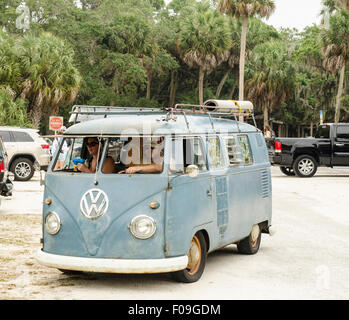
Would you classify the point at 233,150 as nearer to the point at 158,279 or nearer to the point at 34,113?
the point at 158,279

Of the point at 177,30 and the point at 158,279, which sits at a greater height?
the point at 177,30

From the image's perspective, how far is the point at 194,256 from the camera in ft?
25.2

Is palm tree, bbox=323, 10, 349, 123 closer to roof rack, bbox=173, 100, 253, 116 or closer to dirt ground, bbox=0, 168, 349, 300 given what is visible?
dirt ground, bbox=0, 168, 349, 300

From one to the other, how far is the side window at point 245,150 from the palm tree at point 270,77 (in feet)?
136

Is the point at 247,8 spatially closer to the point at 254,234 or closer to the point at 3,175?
the point at 3,175

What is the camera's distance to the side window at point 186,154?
746 cm

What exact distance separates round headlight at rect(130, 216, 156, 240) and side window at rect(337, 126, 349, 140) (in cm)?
1949

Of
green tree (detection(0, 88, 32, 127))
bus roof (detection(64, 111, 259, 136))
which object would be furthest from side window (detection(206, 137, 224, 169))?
green tree (detection(0, 88, 32, 127))

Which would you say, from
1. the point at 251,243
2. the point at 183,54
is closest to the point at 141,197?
the point at 251,243

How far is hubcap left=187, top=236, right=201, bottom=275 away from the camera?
7.60 metres

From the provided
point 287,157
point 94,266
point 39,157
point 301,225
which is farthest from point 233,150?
point 287,157

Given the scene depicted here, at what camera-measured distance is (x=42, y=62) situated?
36469 millimetres

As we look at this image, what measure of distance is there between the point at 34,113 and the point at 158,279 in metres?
30.7

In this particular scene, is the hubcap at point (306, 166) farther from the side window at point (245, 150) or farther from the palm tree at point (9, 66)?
the palm tree at point (9, 66)
